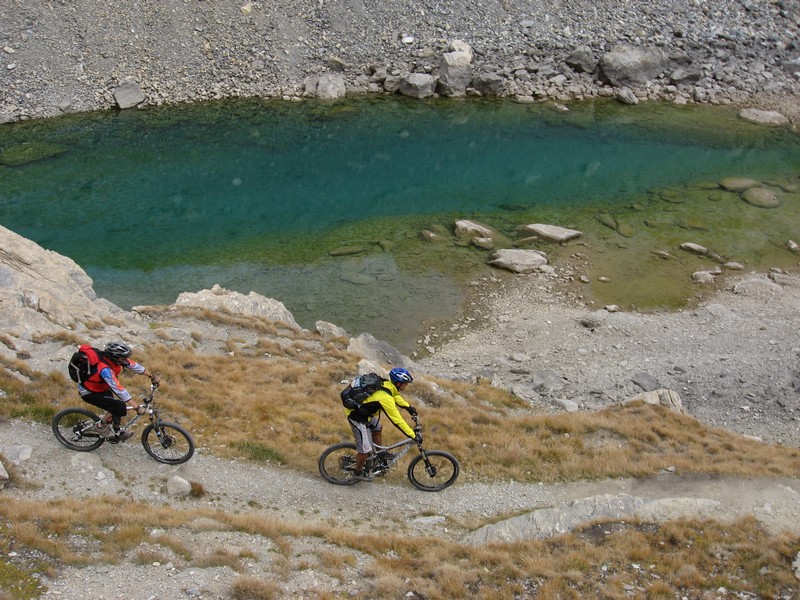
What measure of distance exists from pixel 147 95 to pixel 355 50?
20.1 meters

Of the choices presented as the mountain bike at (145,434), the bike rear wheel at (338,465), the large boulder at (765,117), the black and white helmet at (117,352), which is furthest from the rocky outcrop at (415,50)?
the bike rear wheel at (338,465)

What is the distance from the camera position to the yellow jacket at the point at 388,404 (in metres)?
13.5

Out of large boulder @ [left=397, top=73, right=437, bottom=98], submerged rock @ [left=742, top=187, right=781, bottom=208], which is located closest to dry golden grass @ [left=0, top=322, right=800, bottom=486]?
submerged rock @ [left=742, top=187, right=781, bottom=208]

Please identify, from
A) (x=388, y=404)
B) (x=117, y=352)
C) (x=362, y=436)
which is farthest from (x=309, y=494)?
(x=117, y=352)

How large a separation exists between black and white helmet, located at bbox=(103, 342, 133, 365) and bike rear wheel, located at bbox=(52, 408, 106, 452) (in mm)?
1824

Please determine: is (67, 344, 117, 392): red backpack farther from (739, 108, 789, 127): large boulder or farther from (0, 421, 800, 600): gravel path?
(739, 108, 789, 127): large boulder

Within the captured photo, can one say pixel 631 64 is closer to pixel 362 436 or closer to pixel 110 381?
pixel 362 436

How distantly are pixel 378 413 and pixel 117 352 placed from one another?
19.2 ft

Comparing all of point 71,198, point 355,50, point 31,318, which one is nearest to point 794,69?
point 355,50

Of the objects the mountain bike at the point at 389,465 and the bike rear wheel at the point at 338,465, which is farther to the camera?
the bike rear wheel at the point at 338,465

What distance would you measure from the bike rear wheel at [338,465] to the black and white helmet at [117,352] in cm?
509

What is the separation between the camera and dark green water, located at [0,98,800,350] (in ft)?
114

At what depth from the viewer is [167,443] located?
49.6ft

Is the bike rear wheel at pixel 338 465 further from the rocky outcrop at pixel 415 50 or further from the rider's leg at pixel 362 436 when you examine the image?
the rocky outcrop at pixel 415 50
